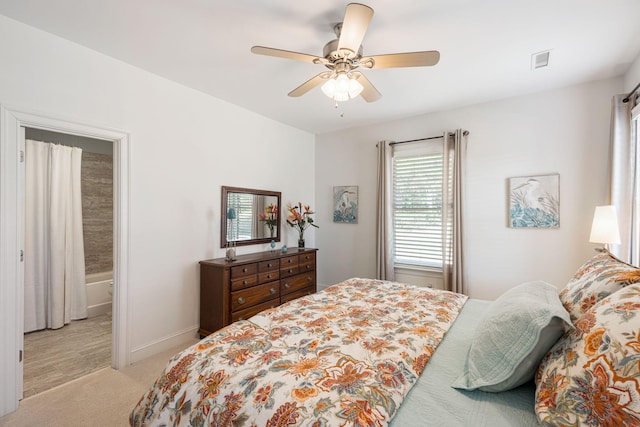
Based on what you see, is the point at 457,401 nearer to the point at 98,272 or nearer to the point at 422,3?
the point at 422,3

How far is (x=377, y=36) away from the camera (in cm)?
212

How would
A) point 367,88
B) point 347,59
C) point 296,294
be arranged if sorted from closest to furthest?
point 347,59 < point 367,88 < point 296,294

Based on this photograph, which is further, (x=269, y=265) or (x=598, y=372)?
(x=269, y=265)

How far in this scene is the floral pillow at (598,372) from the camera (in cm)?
70

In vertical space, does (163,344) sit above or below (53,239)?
below

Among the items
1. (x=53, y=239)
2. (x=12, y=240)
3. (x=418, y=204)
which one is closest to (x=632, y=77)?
(x=418, y=204)

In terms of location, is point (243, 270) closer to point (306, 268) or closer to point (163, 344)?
point (163, 344)

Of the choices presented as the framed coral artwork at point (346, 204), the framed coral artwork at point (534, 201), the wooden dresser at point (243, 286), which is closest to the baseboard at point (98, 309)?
the wooden dresser at point (243, 286)

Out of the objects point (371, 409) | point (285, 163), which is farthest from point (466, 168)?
point (371, 409)

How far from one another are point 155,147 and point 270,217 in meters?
1.69

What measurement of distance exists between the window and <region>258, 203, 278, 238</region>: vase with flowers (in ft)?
5.72

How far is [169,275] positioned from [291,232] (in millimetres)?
1947

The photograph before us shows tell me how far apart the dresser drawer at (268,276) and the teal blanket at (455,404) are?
2.36 m

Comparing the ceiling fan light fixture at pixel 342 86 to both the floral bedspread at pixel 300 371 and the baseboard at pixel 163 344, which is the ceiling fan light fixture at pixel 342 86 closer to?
the floral bedspread at pixel 300 371
